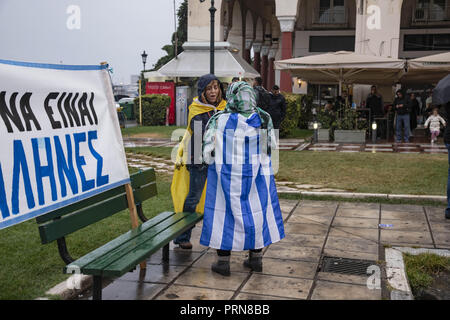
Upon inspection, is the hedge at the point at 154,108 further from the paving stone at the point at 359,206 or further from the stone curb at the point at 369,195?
the paving stone at the point at 359,206

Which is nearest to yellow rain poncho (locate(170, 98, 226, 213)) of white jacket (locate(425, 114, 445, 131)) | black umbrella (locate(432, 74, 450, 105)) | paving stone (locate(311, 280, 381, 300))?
paving stone (locate(311, 280, 381, 300))

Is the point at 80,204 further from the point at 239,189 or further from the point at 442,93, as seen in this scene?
the point at 442,93

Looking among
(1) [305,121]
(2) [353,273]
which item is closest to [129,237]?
(2) [353,273]

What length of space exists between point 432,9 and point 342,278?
27.3 m

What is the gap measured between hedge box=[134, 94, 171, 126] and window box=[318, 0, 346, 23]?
39.9ft

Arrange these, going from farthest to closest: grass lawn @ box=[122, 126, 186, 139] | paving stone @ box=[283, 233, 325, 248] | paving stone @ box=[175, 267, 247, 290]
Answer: grass lawn @ box=[122, 126, 186, 139]
paving stone @ box=[283, 233, 325, 248]
paving stone @ box=[175, 267, 247, 290]

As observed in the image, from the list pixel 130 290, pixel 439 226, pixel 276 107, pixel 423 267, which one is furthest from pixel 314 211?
pixel 276 107

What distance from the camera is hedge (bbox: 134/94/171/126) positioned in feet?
75.9

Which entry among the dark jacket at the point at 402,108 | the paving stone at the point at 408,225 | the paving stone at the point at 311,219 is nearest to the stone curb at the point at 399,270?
the paving stone at the point at 408,225

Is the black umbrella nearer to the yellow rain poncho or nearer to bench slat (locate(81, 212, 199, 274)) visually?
→ the yellow rain poncho

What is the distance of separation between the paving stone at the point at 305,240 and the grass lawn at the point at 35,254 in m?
1.82

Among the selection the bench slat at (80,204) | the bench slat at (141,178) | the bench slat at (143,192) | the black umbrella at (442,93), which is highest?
the black umbrella at (442,93)

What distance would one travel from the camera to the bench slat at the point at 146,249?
3230 mm

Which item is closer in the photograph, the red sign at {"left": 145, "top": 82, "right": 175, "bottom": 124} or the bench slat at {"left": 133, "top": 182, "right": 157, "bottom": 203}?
the bench slat at {"left": 133, "top": 182, "right": 157, "bottom": 203}
